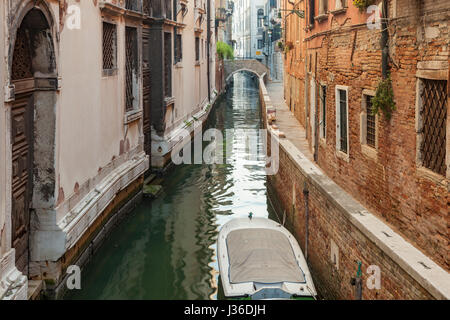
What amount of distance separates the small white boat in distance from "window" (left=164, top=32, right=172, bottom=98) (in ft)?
25.0

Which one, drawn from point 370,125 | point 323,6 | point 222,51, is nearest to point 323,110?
point 323,6

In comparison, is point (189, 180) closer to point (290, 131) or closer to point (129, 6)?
point (290, 131)

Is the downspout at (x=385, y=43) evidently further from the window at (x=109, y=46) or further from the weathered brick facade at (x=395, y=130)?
the window at (x=109, y=46)

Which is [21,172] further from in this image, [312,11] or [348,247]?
[312,11]

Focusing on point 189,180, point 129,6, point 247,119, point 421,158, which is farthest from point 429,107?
point 247,119

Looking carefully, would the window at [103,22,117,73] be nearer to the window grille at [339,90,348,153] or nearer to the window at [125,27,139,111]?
the window at [125,27,139,111]

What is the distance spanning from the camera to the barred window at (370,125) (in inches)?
305

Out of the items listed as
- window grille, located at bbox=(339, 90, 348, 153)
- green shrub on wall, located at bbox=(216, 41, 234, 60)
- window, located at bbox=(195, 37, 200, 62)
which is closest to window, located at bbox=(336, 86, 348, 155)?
window grille, located at bbox=(339, 90, 348, 153)

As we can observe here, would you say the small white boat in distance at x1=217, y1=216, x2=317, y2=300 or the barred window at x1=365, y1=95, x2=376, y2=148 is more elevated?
the barred window at x1=365, y1=95, x2=376, y2=148

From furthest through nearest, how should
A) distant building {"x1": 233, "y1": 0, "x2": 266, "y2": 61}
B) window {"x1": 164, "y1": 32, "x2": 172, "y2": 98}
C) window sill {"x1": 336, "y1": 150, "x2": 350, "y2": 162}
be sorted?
distant building {"x1": 233, "y1": 0, "x2": 266, "y2": 61}
window {"x1": 164, "y1": 32, "x2": 172, "y2": 98}
window sill {"x1": 336, "y1": 150, "x2": 350, "y2": 162}

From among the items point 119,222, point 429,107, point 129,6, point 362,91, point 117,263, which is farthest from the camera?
point 129,6

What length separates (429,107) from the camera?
5922 millimetres

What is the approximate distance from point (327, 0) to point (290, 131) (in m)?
5.20

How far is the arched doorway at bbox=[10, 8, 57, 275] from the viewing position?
6676 millimetres
